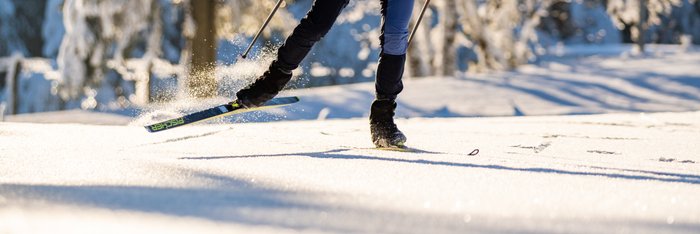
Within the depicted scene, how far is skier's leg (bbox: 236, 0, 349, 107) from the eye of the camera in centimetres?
346

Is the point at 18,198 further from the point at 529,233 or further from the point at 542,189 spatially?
the point at 542,189

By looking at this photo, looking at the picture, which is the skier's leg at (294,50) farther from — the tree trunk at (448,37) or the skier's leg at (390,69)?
the tree trunk at (448,37)

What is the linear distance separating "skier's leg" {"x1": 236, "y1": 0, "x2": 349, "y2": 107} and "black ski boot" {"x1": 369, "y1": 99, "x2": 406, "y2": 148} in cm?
38

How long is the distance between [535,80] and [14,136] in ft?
22.4

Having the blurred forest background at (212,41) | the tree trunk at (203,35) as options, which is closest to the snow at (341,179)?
the blurred forest background at (212,41)

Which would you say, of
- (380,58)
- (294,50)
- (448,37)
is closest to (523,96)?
(380,58)

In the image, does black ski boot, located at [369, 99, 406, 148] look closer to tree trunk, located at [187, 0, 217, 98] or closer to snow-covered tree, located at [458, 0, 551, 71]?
tree trunk, located at [187, 0, 217, 98]

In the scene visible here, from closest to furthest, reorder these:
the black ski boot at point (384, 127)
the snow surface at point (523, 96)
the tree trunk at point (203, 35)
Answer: the black ski boot at point (384, 127)
the snow surface at point (523, 96)
the tree trunk at point (203, 35)

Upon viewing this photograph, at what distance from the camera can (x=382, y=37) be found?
355 centimetres

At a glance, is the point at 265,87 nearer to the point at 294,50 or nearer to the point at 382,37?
the point at 294,50

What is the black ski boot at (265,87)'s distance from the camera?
366 centimetres

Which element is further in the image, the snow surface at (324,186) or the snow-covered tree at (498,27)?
the snow-covered tree at (498,27)

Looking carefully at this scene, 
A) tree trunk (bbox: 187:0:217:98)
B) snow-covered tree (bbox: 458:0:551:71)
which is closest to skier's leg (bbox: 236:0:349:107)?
tree trunk (bbox: 187:0:217:98)

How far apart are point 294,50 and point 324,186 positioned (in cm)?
151
